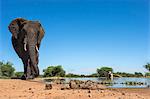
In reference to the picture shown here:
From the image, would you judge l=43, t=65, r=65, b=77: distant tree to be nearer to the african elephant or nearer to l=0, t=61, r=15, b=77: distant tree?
l=0, t=61, r=15, b=77: distant tree

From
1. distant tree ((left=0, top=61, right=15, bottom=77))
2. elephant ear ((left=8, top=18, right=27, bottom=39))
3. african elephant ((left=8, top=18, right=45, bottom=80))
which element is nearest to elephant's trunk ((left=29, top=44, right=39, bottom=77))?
african elephant ((left=8, top=18, right=45, bottom=80))

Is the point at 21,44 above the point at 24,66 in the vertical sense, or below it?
above

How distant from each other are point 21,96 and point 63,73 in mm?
73182

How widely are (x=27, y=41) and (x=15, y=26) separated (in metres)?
3.08

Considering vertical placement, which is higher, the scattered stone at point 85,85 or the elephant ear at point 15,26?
the elephant ear at point 15,26

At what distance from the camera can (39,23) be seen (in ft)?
86.6

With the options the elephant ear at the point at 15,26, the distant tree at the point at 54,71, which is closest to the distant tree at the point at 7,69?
the distant tree at the point at 54,71

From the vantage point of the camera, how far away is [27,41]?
24.8 meters

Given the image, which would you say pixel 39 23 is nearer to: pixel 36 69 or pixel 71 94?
pixel 36 69

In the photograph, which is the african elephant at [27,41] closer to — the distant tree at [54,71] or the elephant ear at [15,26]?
the elephant ear at [15,26]

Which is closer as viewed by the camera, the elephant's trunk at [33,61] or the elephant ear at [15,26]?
the elephant's trunk at [33,61]

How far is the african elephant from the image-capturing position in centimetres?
2420

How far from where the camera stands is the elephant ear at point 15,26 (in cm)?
2701

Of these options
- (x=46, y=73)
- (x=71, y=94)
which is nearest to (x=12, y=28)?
(x=71, y=94)
